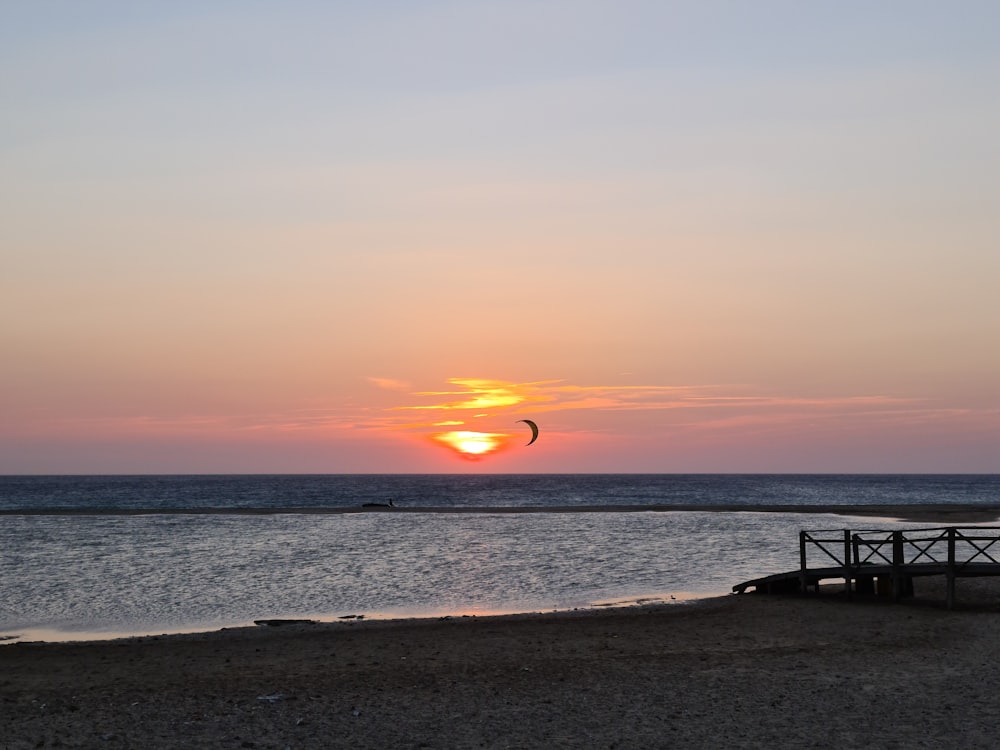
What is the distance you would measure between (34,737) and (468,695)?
6654 mm

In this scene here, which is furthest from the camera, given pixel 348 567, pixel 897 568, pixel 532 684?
pixel 348 567

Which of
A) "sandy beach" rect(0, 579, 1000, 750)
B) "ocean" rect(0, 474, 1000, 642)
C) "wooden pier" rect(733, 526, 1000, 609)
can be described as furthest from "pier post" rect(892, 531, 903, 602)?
"ocean" rect(0, 474, 1000, 642)

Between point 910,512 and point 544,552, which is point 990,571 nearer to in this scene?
point 544,552

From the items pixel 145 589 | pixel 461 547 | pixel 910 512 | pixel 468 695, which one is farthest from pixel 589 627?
pixel 910 512

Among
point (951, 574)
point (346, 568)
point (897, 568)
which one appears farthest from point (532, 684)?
point (346, 568)

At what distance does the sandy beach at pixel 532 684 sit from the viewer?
1374 centimetres

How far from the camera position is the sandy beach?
13.7 metres

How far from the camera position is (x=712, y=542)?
54906mm

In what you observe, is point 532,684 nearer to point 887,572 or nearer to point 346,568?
point 887,572

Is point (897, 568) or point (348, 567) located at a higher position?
point (897, 568)

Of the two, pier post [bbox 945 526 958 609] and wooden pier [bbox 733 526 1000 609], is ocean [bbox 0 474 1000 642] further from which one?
pier post [bbox 945 526 958 609]

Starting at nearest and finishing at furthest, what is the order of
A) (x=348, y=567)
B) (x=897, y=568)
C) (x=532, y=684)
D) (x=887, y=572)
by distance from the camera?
(x=532, y=684) < (x=897, y=568) < (x=887, y=572) < (x=348, y=567)

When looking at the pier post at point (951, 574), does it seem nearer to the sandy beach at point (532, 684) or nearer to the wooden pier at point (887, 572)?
the wooden pier at point (887, 572)

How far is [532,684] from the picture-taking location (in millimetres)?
17203
